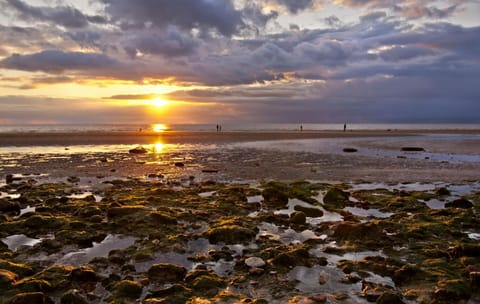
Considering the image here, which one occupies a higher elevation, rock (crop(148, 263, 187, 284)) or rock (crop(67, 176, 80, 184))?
rock (crop(67, 176, 80, 184))

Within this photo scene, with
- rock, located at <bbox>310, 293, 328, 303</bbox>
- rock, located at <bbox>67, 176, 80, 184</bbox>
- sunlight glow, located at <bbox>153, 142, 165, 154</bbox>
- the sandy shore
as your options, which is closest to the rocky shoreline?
rock, located at <bbox>310, 293, 328, 303</bbox>

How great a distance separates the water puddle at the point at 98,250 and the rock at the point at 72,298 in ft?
6.39

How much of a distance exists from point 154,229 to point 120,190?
6843mm

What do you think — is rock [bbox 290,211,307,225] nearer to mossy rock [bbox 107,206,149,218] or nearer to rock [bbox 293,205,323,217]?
rock [bbox 293,205,323,217]

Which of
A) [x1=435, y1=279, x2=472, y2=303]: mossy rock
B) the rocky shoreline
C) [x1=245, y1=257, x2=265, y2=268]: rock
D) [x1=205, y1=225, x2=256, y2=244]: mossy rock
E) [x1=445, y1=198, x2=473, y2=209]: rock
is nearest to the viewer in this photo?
[x1=435, y1=279, x2=472, y2=303]: mossy rock

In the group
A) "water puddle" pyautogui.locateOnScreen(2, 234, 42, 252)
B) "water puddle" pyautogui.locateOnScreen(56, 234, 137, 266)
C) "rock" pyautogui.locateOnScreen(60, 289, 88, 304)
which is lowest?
"water puddle" pyautogui.locateOnScreen(56, 234, 137, 266)

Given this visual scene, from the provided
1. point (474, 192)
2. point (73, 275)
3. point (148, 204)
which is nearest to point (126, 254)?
point (73, 275)

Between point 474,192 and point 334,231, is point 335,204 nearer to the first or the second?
point 334,231

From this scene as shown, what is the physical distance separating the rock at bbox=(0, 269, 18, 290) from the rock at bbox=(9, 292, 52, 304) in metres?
0.72

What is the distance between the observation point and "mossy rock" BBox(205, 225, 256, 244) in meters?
9.59

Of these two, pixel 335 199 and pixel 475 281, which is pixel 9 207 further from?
pixel 475 281

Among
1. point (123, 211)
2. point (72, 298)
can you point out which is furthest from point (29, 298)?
point (123, 211)

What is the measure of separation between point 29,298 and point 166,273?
8.04 ft

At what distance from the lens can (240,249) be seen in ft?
29.7
